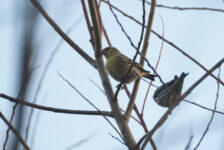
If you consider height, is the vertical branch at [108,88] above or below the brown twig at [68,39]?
below

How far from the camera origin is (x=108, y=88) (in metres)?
2.85

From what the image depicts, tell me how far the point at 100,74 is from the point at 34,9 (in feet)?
6.60

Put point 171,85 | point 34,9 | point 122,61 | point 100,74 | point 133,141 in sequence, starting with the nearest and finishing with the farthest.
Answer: point 34,9
point 133,141
point 100,74
point 122,61
point 171,85

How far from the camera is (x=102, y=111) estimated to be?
2625 millimetres

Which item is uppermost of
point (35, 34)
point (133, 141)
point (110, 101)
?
point (110, 101)

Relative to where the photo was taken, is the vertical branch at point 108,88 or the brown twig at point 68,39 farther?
the brown twig at point 68,39

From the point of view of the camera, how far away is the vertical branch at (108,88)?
2441 mm

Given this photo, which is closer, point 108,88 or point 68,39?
point 108,88

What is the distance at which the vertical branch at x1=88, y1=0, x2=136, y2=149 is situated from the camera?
2.44 meters

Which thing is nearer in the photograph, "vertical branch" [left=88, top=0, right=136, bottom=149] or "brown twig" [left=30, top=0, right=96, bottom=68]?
"vertical branch" [left=88, top=0, right=136, bottom=149]

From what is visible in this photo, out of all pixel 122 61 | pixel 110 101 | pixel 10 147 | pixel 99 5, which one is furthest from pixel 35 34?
pixel 122 61

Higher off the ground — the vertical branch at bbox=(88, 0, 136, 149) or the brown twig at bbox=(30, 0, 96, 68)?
the brown twig at bbox=(30, 0, 96, 68)

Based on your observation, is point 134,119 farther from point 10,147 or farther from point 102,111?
point 10,147

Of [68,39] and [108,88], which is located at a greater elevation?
[68,39]
